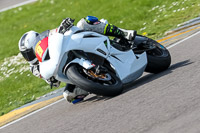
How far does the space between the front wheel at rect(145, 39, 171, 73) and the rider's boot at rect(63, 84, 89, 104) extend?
1.16m

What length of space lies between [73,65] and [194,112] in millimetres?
2152

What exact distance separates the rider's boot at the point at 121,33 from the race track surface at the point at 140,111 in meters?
0.76

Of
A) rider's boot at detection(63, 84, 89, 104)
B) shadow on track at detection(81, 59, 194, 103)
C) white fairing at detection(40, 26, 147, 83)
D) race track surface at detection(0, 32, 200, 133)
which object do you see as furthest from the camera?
rider's boot at detection(63, 84, 89, 104)

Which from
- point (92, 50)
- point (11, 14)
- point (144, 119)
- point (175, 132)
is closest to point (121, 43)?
point (92, 50)

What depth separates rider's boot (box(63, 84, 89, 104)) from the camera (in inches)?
273

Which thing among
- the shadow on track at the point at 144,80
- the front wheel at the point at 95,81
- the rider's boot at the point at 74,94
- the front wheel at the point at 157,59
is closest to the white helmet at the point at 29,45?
the rider's boot at the point at 74,94

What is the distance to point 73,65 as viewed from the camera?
A: 6227 mm

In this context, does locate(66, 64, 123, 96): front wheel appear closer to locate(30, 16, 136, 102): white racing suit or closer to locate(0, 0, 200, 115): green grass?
locate(30, 16, 136, 102): white racing suit

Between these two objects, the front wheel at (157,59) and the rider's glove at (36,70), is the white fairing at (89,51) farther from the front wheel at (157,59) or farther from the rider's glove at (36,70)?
the rider's glove at (36,70)

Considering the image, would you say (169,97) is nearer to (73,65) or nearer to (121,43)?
(73,65)

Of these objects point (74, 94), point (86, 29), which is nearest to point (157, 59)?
point (86, 29)

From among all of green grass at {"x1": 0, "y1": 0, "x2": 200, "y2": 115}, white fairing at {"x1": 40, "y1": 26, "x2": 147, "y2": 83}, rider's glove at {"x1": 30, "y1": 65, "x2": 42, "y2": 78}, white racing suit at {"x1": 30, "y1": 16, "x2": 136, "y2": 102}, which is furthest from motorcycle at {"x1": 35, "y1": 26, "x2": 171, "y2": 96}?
green grass at {"x1": 0, "y1": 0, "x2": 200, "y2": 115}

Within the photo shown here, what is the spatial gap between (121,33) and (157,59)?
729 millimetres

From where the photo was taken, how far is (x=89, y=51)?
655cm
